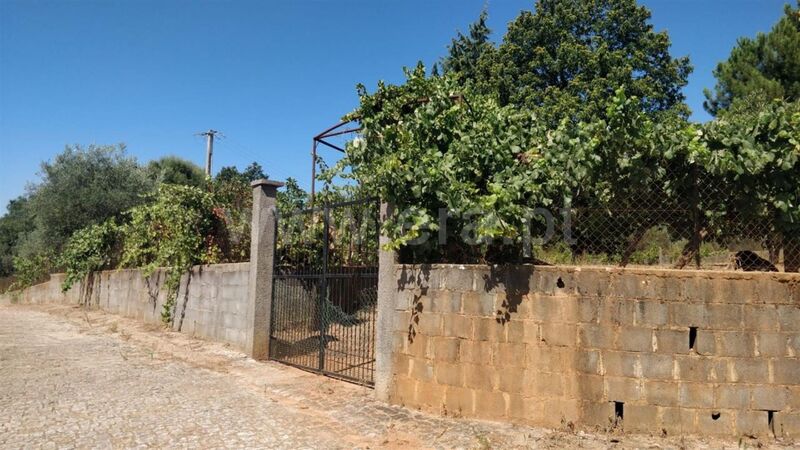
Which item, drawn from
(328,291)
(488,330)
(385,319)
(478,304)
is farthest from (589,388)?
(328,291)

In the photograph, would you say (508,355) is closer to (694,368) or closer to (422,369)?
(422,369)

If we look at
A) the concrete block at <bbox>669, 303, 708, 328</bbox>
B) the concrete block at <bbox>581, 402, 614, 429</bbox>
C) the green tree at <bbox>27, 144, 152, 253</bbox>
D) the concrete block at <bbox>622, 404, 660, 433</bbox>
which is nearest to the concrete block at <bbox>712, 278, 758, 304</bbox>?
the concrete block at <bbox>669, 303, 708, 328</bbox>

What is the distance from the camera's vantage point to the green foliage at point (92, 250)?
53.2ft

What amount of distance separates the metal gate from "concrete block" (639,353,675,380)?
3.04 m

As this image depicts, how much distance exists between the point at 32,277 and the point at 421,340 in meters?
23.2

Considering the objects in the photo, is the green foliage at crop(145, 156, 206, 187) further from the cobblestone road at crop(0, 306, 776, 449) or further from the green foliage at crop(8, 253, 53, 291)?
the cobblestone road at crop(0, 306, 776, 449)

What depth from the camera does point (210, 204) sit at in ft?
36.1

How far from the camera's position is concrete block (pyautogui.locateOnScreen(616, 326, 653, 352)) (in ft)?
15.3

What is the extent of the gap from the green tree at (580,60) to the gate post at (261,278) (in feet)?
48.7

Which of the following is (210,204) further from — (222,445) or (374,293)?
(222,445)

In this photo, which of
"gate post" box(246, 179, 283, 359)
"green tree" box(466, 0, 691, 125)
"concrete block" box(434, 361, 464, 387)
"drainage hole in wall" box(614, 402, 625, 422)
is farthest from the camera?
"green tree" box(466, 0, 691, 125)

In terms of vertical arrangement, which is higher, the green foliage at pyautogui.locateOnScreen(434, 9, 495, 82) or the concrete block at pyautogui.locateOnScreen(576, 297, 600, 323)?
the green foliage at pyautogui.locateOnScreen(434, 9, 495, 82)

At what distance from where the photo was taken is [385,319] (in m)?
6.04

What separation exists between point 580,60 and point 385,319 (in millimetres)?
19102
